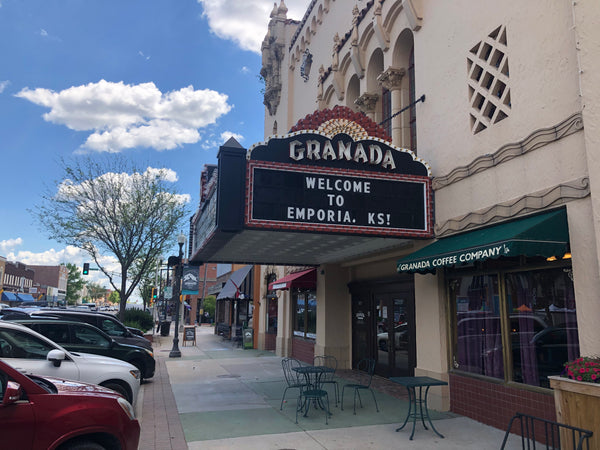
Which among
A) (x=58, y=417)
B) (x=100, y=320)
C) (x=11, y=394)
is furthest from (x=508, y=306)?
(x=100, y=320)

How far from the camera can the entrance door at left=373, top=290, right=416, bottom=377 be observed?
11.2 metres

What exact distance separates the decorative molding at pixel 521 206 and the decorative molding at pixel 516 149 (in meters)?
0.72

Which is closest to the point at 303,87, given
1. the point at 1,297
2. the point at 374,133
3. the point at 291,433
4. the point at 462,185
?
the point at 374,133

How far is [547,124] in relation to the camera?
695 cm

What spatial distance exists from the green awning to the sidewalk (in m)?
2.73

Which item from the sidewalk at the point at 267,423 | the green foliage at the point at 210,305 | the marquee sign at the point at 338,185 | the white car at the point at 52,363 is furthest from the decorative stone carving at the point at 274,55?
the green foliage at the point at 210,305

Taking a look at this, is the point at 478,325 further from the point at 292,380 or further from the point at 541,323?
the point at 292,380

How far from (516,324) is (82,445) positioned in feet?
21.1

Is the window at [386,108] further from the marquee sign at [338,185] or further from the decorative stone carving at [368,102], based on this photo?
the marquee sign at [338,185]

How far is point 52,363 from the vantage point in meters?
6.61

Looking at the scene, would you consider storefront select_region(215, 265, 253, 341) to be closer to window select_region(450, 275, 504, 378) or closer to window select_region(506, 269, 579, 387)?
window select_region(450, 275, 504, 378)

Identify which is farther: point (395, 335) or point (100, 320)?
point (100, 320)

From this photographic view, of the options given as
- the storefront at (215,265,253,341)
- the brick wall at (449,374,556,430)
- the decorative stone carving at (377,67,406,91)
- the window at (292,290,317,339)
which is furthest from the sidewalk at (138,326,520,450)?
the storefront at (215,265,253,341)

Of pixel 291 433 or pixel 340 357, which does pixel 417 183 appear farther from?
pixel 340 357
